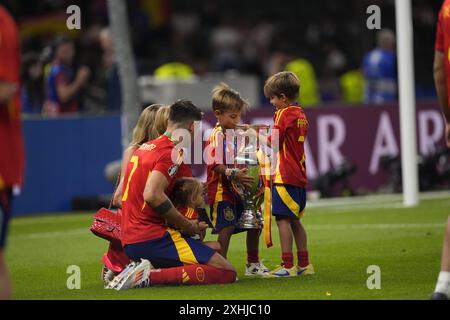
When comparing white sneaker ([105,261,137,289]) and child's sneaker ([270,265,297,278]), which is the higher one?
white sneaker ([105,261,137,289])

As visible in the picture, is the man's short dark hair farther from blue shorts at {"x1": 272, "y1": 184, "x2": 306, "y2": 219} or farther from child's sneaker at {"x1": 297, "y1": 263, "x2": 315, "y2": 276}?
Result: child's sneaker at {"x1": 297, "y1": 263, "x2": 315, "y2": 276}

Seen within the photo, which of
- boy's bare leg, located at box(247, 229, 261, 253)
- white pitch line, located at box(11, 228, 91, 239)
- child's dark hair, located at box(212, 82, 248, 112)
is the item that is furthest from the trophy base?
white pitch line, located at box(11, 228, 91, 239)

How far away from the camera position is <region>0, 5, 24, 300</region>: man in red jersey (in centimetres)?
788

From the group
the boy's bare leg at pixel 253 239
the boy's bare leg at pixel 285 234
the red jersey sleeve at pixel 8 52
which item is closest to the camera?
the red jersey sleeve at pixel 8 52

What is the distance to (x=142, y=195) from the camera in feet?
33.2

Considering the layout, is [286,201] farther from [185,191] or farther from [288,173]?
[185,191]

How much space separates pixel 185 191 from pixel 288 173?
1.09 metres

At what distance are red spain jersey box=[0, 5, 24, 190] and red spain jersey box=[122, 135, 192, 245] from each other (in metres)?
2.08

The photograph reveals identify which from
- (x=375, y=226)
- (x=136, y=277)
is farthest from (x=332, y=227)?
(x=136, y=277)

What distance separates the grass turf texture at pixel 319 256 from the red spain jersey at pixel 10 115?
6.18ft

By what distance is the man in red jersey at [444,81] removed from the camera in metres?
8.62
